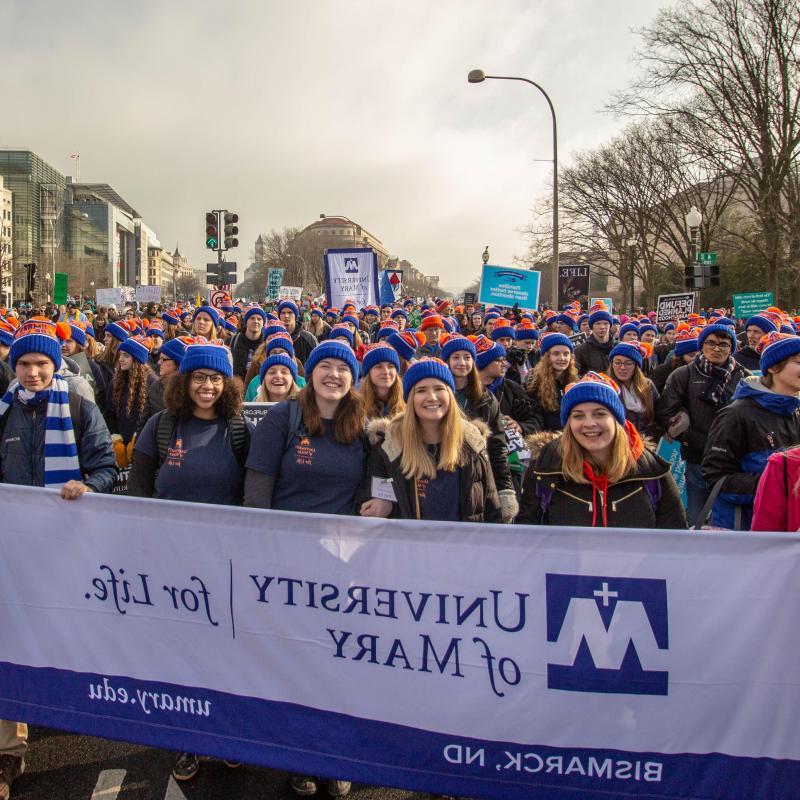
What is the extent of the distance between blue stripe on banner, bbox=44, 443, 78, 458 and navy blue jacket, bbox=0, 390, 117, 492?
4 cm

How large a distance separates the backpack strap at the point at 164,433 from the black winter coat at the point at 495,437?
1721mm

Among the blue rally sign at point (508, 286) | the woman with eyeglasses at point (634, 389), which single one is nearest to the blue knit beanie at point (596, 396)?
the woman with eyeglasses at point (634, 389)

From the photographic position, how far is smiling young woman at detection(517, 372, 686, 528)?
3.13 meters

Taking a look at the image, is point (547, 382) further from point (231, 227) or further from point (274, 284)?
point (274, 284)

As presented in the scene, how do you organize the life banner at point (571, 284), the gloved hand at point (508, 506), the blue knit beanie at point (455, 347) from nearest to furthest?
the gloved hand at point (508, 506)
the blue knit beanie at point (455, 347)
the life banner at point (571, 284)

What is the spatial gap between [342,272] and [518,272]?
3.48 m

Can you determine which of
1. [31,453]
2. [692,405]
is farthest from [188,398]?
[692,405]

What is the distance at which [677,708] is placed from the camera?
2.45 m

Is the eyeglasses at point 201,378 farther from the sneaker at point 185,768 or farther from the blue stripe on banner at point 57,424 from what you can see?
the sneaker at point 185,768

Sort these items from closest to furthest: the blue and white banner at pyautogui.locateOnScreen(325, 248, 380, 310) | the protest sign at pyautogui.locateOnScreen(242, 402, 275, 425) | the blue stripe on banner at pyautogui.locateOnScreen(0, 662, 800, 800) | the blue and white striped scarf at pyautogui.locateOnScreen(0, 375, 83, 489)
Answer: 1. the blue stripe on banner at pyautogui.locateOnScreen(0, 662, 800, 800)
2. the blue and white striped scarf at pyautogui.locateOnScreen(0, 375, 83, 489)
3. the protest sign at pyautogui.locateOnScreen(242, 402, 275, 425)
4. the blue and white banner at pyautogui.locateOnScreen(325, 248, 380, 310)

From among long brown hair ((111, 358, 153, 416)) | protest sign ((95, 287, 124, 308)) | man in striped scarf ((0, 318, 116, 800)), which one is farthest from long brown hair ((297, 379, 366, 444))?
protest sign ((95, 287, 124, 308))

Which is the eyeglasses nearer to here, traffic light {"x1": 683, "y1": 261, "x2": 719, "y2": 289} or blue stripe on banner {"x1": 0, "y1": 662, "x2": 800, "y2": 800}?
blue stripe on banner {"x1": 0, "y1": 662, "x2": 800, "y2": 800}

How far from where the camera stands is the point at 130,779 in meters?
3.31

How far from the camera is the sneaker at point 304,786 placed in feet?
10.6
